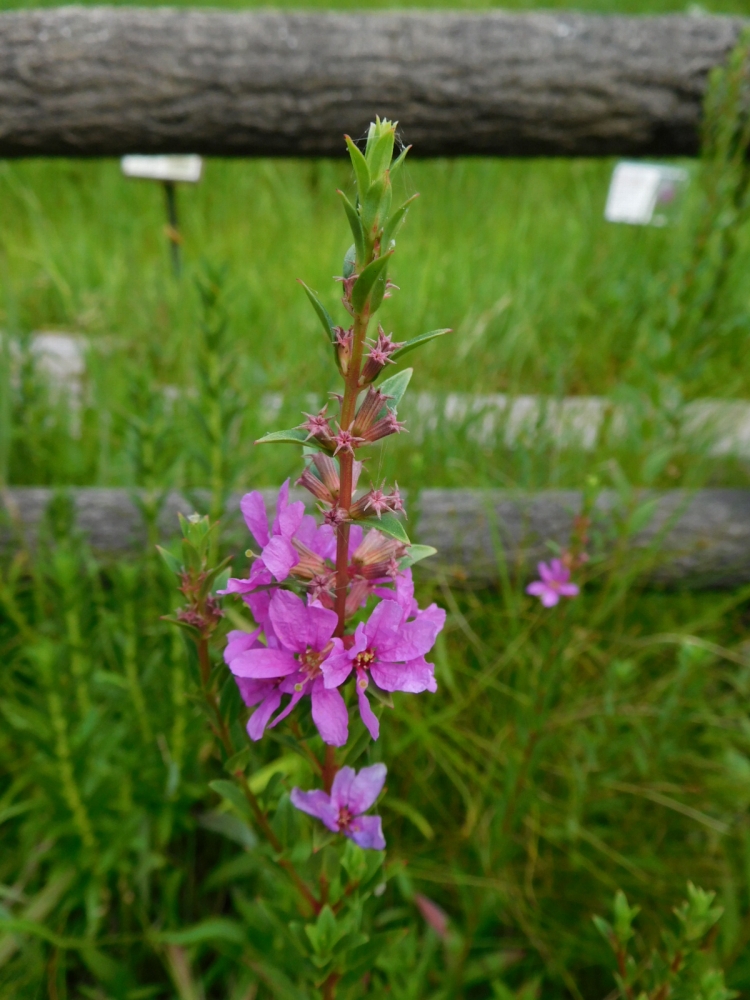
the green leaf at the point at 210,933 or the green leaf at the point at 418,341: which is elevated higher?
the green leaf at the point at 418,341

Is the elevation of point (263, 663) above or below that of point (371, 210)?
below

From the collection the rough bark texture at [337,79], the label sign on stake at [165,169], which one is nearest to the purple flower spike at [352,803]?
the rough bark texture at [337,79]

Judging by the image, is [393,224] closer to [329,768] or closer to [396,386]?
[396,386]

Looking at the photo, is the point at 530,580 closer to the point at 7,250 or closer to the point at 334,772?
the point at 334,772

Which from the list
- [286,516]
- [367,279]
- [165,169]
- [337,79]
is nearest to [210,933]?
[286,516]

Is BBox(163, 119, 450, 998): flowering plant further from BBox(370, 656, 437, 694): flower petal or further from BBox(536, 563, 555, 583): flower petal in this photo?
BBox(536, 563, 555, 583): flower petal

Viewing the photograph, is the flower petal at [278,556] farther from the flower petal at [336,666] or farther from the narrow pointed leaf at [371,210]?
the narrow pointed leaf at [371,210]
